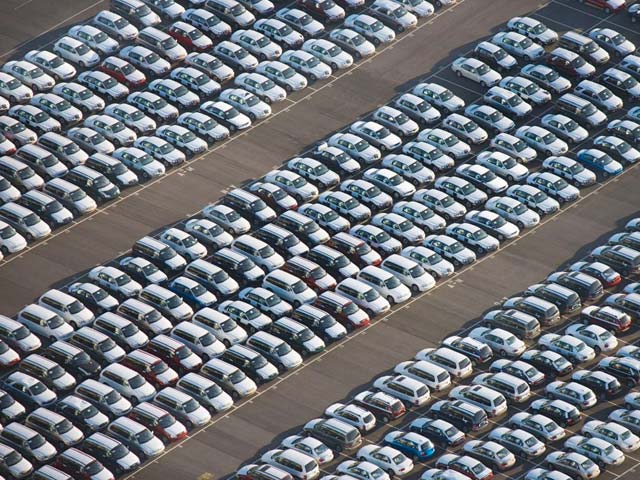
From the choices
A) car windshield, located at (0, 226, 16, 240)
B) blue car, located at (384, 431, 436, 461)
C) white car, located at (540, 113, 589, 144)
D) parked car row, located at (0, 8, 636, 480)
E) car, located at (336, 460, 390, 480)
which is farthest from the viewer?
white car, located at (540, 113, 589, 144)

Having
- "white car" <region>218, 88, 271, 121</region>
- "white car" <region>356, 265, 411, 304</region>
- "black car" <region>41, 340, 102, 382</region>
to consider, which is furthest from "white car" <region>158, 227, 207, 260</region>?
"white car" <region>218, 88, 271, 121</region>

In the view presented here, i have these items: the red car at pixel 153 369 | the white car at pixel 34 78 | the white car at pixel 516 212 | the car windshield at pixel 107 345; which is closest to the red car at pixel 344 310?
the red car at pixel 153 369

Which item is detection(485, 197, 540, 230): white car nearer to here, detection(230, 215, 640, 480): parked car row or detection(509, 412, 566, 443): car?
detection(230, 215, 640, 480): parked car row

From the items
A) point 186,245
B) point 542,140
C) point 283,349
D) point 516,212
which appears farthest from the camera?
point 542,140

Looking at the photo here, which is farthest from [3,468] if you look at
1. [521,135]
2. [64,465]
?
[521,135]

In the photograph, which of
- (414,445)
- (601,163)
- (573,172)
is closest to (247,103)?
(573,172)

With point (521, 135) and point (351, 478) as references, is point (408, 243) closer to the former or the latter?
point (521, 135)

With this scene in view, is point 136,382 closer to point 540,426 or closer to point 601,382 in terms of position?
point 540,426
